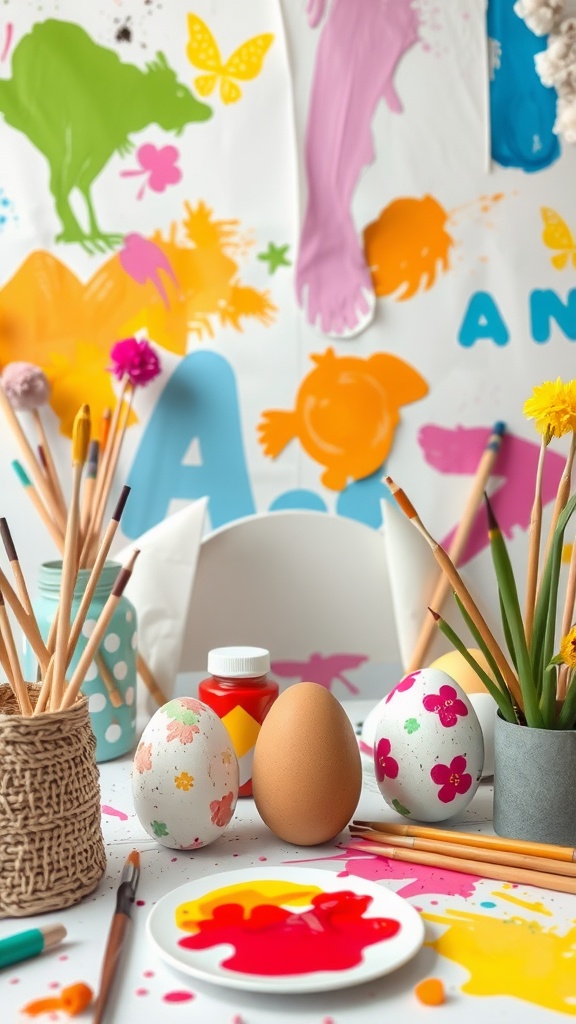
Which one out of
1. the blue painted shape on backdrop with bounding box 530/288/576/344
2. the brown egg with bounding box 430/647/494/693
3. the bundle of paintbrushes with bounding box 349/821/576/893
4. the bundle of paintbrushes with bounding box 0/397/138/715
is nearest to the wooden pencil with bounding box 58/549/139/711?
the bundle of paintbrushes with bounding box 0/397/138/715

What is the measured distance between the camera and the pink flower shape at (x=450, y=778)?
666mm

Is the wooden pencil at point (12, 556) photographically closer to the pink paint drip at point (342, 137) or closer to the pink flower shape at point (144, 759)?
the pink flower shape at point (144, 759)

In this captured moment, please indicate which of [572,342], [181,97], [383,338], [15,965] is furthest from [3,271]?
[15,965]

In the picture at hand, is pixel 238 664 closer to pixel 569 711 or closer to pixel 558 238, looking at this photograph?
pixel 569 711

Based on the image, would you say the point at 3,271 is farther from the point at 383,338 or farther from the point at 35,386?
the point at 383,338

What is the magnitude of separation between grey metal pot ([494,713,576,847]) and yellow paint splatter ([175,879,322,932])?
156 millimetres

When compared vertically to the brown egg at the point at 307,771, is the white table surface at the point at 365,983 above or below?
below

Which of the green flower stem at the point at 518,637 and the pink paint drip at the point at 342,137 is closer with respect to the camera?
the green flower stem at the point at 518,637

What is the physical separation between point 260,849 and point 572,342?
0.86 m

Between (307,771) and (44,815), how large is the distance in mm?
168

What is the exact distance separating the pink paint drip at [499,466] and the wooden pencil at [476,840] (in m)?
0.64

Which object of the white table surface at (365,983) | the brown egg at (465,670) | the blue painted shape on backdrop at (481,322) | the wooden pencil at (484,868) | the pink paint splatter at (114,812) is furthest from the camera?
the blue painted shape on backdrop at (481,322)

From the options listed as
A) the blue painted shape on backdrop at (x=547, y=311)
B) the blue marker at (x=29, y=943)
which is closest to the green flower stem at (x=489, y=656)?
the blue marker at (x=29, y=943)

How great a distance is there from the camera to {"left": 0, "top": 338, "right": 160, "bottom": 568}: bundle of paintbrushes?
104 cm
